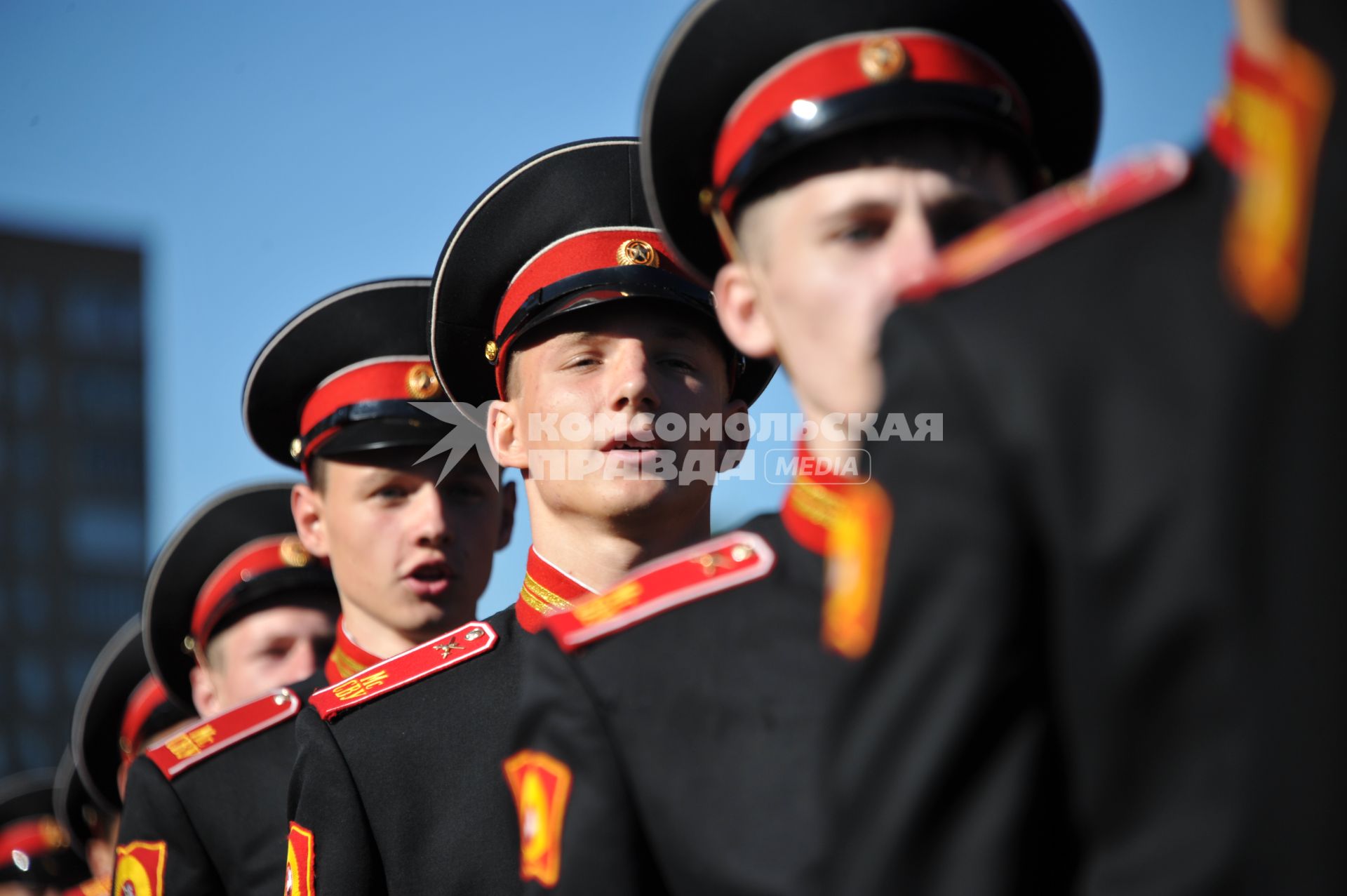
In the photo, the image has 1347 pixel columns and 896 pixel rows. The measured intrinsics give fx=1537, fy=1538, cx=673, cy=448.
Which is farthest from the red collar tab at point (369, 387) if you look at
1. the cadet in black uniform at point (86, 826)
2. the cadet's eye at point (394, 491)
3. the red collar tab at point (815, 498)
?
the cadet in black uniform at point (86, 826)

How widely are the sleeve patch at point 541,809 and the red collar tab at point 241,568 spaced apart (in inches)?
147

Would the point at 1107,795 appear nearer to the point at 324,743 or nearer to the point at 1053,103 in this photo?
the point at 1053,103

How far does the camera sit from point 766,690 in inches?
90.2

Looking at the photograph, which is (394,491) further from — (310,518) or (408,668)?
(408,668)

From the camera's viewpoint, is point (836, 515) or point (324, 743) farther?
point (324, 743)

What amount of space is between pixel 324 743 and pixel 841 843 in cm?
239

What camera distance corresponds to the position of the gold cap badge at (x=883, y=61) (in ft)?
7.52

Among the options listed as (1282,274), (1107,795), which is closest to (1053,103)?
(1282,274)

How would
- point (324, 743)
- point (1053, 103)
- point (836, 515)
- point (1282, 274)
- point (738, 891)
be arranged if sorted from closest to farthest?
1. point (1282, 274)
2. point (738, 891)
3. point (836, 515)
4. point (1053, 103)
5. point (324, 743)

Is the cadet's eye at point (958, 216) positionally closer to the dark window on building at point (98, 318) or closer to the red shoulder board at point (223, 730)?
the red shoulder board at point (223, 730)

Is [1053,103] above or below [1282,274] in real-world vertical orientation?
above

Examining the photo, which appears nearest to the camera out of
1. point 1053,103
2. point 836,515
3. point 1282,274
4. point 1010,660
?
point 1282,274

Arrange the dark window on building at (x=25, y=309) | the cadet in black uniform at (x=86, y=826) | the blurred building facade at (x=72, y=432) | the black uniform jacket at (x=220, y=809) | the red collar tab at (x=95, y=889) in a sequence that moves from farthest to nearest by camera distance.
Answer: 1. the dark window on building at (x=25, y=309)
2. the blurred building facade at (x=72, y=432)
3. the cadet in black uniform at (x=86, y=826)
4. the red collar tab at (x=95, y=889)
5. the black uniform jacket at (x=220, y=809)

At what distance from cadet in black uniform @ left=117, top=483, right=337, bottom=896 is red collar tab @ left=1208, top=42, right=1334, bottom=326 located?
3.99 metres
